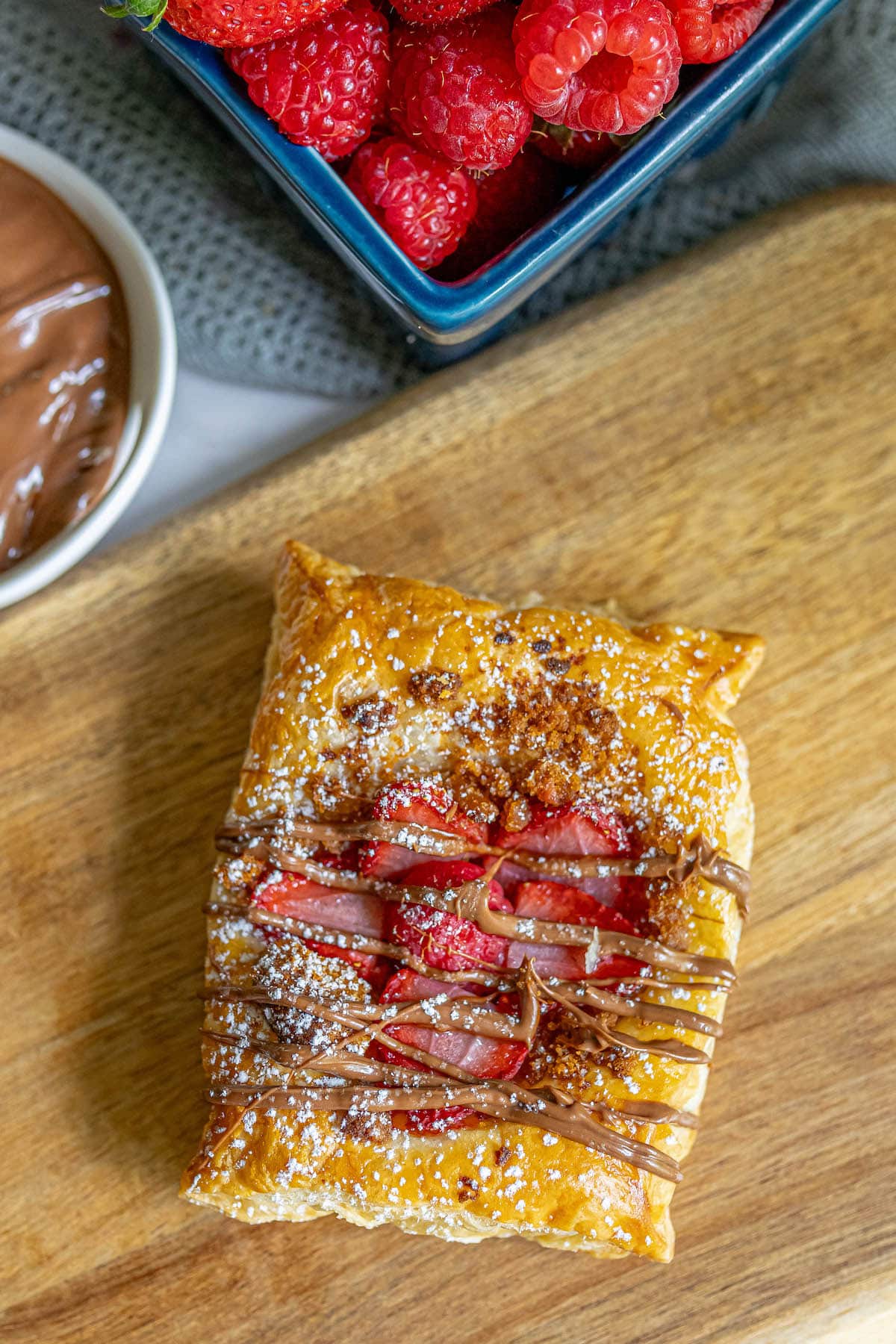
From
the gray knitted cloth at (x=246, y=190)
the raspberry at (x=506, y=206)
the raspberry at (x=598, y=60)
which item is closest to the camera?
the raspberry at (x=598, y=60)

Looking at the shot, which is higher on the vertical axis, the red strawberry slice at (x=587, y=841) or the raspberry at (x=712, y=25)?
the raspberry at (x=712, y=25)

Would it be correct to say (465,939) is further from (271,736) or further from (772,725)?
(772,725)

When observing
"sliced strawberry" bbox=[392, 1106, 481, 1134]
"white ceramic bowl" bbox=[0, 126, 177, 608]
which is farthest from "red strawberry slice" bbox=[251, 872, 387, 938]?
"white ceramic bowl" bbox=[0, 126, 177, 608]

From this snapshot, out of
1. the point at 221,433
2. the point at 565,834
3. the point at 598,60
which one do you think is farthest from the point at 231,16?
the point at 565,834

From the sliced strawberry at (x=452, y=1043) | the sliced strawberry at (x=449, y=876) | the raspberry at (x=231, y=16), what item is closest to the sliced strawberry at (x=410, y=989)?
the sliced strawberry at (x=452, y=1043)

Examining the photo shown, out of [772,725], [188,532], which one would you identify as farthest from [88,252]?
[772,725]

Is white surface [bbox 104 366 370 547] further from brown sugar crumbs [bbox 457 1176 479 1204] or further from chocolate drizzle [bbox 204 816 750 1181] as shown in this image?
brown sugar crumbs [bbox 457 1176 479 1204]

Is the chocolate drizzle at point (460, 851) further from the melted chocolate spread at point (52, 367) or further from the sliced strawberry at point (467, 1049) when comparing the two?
the melted chocolate spread at point (52, 367)
